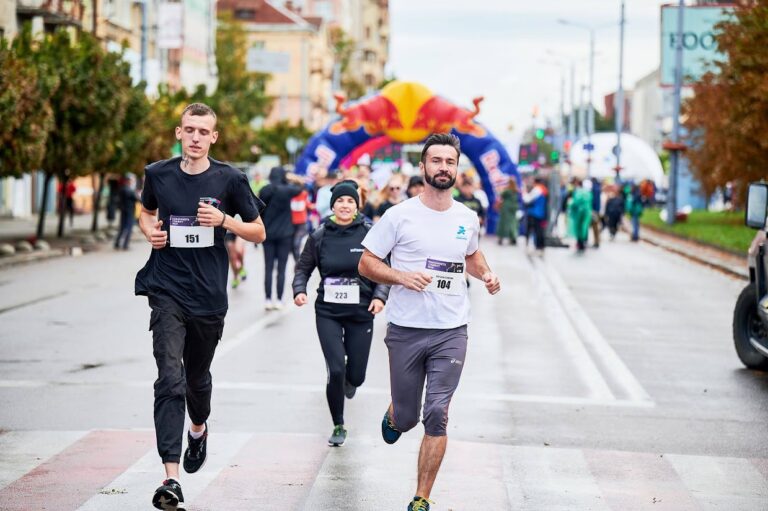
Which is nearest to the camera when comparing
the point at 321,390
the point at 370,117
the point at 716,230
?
the point at 321,390

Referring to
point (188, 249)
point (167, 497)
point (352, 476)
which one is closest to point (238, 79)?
point (352, 476)

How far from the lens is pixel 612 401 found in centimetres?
1141

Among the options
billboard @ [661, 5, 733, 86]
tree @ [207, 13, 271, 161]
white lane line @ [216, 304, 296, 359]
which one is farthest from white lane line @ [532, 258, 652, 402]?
tree @ [207, 13, 271, 161]

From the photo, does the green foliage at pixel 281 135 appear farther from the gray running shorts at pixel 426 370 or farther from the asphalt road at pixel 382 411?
the gray running shorts at pixel 426 370

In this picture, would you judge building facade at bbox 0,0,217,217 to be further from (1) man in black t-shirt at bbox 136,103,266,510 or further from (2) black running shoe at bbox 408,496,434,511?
(2) black running shoe at bbox 408,496,434,511

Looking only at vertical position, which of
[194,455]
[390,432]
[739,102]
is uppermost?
[739,102]

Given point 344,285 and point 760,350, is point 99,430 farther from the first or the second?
point 760,350

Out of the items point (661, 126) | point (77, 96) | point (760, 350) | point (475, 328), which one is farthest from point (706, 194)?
point (661, 126)

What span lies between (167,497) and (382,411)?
384cm

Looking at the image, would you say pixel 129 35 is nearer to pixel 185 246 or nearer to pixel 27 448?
pixel 27 448

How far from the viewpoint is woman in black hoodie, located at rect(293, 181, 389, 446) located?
9359mm

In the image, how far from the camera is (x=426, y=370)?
7.29m

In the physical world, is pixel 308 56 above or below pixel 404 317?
above

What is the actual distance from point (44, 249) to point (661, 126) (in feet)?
402
